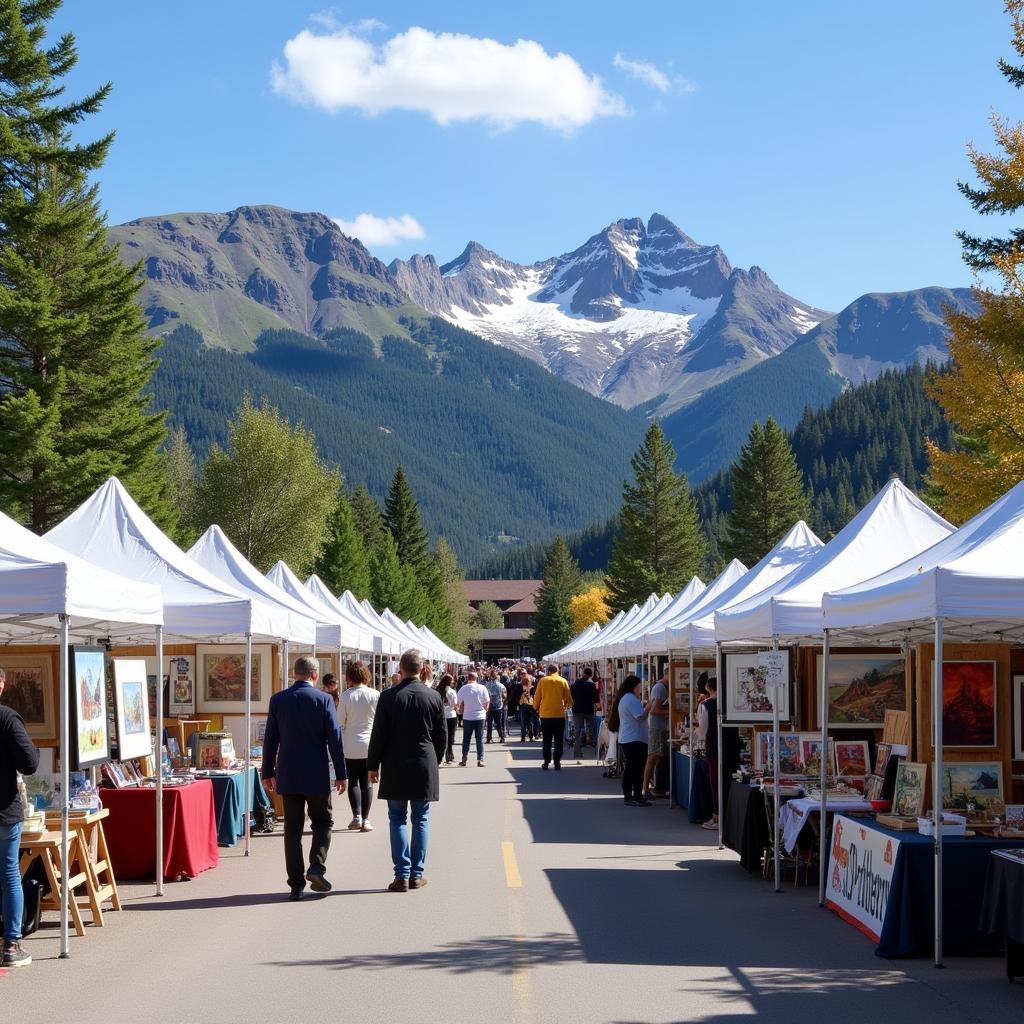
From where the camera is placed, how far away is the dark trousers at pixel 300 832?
1202 centimetres

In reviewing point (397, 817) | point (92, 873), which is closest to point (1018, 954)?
point (397, 817)

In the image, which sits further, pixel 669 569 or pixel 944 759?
pixel 669 569

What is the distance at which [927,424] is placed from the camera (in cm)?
16138

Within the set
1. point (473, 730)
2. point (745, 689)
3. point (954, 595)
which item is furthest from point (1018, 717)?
point (473, 730)

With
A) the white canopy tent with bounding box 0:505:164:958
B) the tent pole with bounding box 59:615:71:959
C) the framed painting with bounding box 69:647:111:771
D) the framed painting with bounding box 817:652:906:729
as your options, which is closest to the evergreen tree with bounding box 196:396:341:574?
the framed painting with bounding box 817:652:906:729

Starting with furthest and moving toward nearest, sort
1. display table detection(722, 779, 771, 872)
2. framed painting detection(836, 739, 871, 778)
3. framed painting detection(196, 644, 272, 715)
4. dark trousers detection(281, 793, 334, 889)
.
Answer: framed painting detection(196, 644, 272, 715)
framed painting detection(836, 739, 871, 778)
display table detection(722, 779, 771, 872)
dark trousers detection(281, 793, 334, 889)

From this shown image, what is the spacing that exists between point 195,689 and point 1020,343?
14.9 metres

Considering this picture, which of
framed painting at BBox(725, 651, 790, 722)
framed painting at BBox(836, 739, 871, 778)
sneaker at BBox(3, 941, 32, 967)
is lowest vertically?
sneaker at BBox(3, 941, 32, 967)

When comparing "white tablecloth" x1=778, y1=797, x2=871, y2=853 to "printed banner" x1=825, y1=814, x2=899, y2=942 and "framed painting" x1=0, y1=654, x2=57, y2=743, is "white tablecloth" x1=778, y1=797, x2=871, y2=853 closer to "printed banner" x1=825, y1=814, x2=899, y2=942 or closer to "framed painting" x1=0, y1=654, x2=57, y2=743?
"printed banner" x1=825, y1=814, x2=899, y2=942

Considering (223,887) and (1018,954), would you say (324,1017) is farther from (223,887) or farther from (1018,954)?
(223,887)

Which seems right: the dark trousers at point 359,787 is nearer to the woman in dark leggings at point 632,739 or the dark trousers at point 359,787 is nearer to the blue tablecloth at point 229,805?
the blue tablecloth at point 229,805

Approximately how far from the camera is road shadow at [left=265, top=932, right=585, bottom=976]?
8.95 meters

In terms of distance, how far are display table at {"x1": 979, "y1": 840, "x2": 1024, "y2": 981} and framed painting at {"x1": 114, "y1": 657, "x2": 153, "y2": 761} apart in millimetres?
7339

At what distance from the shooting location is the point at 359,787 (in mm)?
18031
